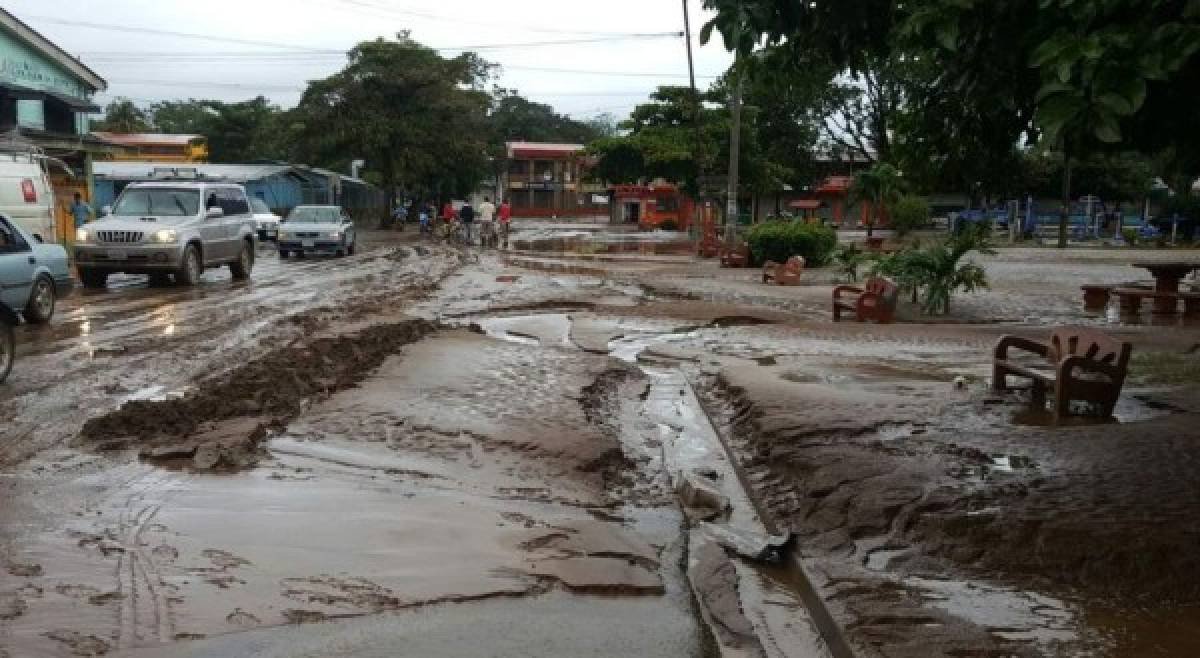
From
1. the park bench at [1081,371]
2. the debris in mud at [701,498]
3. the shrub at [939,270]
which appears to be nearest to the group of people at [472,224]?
the shrub at [939,270]

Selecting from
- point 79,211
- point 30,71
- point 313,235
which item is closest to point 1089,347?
point 313,235

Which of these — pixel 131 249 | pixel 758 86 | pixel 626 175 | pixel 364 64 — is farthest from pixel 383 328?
pixel 626 175

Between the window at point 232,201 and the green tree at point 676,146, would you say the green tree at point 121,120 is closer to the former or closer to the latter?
the green tree at point 676,146

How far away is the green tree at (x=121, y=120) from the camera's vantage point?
72.2m

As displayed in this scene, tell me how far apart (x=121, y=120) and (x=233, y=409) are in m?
74.6

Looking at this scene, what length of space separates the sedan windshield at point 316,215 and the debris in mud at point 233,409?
1940 cm

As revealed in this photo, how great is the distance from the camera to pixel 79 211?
81.5ft

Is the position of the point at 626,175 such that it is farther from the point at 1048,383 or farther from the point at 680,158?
the point at 1048,383

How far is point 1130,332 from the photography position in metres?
14.1

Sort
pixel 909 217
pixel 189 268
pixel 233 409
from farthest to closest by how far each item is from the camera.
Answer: pixel 909 217
pixel 189 268
pixel 233 409

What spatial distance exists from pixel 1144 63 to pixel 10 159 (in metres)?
19.9

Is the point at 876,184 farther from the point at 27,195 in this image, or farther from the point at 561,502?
the point at 27,195

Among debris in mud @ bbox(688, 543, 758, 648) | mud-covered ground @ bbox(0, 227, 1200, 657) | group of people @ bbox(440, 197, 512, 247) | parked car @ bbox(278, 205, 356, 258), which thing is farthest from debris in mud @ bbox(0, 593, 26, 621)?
group of people @ bbox(440, 197, 512, 247)

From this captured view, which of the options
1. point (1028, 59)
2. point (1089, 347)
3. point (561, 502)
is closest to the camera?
point (1028, 59)
